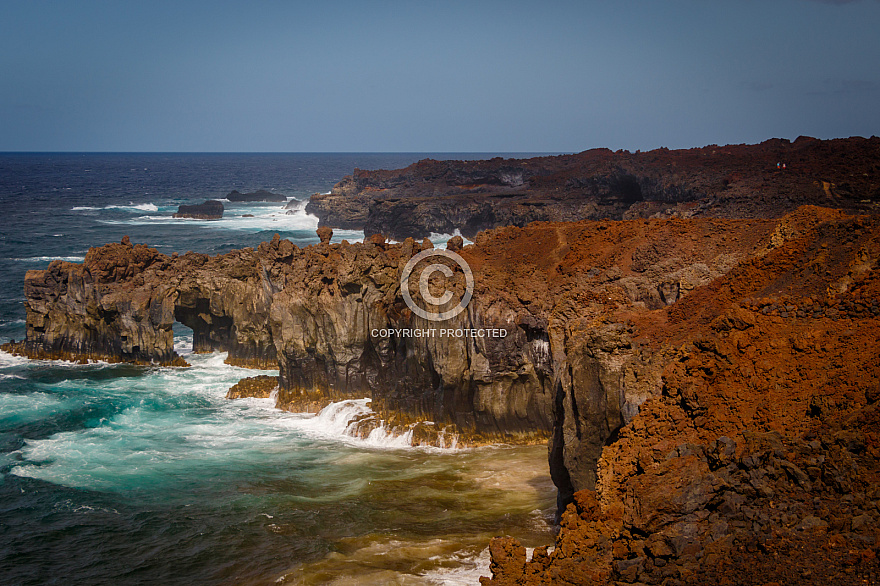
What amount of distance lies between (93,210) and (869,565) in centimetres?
10686

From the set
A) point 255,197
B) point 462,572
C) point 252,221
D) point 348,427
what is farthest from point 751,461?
point 255,197

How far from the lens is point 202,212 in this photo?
93625 mm

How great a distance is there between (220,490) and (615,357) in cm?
1232

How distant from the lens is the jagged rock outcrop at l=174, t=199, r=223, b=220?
304 feet

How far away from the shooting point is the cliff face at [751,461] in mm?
6863

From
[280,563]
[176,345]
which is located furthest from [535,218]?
[280,563]

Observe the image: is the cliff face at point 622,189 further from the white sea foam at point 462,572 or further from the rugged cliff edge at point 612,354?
the white sea foam at point 462,572

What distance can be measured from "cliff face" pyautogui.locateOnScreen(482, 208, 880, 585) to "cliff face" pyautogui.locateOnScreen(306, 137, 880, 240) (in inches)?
1500

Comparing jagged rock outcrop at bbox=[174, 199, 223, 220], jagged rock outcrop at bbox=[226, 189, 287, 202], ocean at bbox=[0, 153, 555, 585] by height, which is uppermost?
jagged rock outcrop at bbox=[226, 189, 287, 202]

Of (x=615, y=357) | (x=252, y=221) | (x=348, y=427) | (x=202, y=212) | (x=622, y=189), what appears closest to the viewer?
(x=615, y=357)

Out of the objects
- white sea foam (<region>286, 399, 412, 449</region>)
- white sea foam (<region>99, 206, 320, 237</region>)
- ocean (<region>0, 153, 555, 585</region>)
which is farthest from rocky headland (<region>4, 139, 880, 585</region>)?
white sea foam (<region>99, 206, 320, 237</region>)

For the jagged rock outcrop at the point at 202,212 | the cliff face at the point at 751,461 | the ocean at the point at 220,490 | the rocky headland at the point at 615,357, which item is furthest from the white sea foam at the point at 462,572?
the jagged rock outcrop at the point at 202,212

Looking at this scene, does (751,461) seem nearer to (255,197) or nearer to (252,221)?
(252,221)

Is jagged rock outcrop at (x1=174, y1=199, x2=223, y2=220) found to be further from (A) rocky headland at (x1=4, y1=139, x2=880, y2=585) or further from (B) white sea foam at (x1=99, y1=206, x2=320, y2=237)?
(A) rocky headland at (x1=4, y1=139, x2=880, y2=585)
